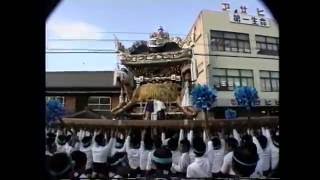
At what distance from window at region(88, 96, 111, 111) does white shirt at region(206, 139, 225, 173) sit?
8069 mm

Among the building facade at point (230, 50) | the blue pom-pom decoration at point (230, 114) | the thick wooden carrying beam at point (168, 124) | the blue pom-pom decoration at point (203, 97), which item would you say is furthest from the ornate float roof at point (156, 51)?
the thick wooden carrying beam at point (168, 124)

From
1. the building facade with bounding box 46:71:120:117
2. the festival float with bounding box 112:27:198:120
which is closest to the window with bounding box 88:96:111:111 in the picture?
the building facade with bounding box 46:71:120:117

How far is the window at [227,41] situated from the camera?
596 inches

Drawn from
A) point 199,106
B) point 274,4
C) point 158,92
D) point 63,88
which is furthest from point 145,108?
point 274,4

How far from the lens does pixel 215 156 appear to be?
8742 millimetres

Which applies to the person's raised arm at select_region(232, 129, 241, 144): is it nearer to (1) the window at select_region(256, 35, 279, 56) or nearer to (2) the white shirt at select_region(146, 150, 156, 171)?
(2) the white shirt at select_region(146, 150, 156, 171)

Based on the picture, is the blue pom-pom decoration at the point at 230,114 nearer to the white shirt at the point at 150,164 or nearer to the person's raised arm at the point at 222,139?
the person's raised arm at the point at 222,139

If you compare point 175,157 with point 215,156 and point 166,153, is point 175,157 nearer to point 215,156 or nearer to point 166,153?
point 166,153

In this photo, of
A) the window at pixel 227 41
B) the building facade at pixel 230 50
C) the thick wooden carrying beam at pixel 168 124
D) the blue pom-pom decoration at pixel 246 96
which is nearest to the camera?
the thick wooden carrying beam at pixel 168 124

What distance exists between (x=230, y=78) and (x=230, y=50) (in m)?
0.92

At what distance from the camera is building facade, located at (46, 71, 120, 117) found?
1722 centimetres

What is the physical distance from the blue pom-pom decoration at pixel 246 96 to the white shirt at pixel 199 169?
3.73 meters

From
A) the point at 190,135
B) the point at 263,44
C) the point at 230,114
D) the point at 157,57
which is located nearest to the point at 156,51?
the point at 157,57

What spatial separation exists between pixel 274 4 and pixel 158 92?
12545 millimetres
